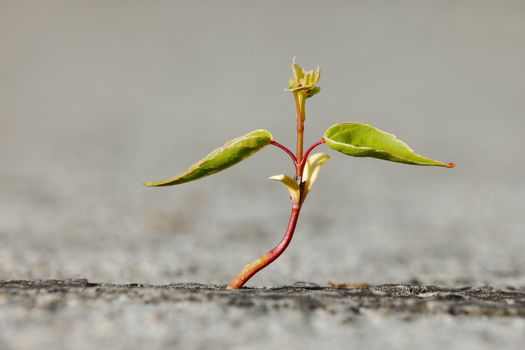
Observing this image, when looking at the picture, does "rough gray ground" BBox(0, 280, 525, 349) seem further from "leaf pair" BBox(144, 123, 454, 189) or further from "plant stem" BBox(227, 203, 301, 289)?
"leaf pair" BBox(144, 123, 454, 189)

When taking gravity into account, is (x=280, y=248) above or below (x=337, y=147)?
below

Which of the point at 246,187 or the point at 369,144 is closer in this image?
the point at 369,144

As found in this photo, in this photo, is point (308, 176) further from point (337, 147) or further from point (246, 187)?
point (246, 187)

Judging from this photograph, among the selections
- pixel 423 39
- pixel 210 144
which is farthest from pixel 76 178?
pixel 423 39

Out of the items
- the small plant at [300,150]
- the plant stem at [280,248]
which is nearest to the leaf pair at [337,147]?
the small plant at [300,150]

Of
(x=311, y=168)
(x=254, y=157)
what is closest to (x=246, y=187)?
(x=254, y=157)

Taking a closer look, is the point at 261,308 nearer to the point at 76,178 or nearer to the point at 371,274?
the point at 371,274

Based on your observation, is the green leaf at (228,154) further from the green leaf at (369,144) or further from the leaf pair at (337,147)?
the green leaf at (369,144)
